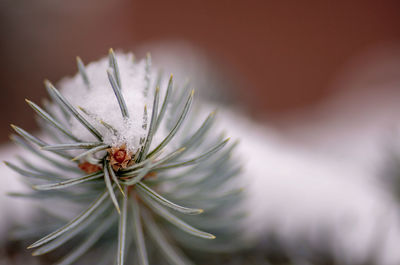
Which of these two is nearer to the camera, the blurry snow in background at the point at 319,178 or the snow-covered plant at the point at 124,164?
the snow-covered plant at the point at 124,164

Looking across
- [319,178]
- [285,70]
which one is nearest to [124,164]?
[319,178]

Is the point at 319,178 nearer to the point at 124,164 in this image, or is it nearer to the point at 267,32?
the point at 124,164

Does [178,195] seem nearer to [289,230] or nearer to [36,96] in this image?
[289,230]

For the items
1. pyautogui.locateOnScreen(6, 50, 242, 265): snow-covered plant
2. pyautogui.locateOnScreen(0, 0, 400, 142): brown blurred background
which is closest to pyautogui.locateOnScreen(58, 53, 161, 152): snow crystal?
pyautogui.locateOnScreen(6, 50, 242, 265): snow-covered plant

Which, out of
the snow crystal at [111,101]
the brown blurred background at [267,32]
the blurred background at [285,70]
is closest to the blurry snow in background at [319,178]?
the blurred background at [285,70]

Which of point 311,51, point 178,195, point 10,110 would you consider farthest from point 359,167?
point 311,51

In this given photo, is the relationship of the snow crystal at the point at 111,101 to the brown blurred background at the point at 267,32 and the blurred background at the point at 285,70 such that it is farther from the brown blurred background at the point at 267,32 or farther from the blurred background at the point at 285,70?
the brown blurred background at the point at 267,32

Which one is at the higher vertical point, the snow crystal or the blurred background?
the blurred background

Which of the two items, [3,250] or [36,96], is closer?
[3,250]

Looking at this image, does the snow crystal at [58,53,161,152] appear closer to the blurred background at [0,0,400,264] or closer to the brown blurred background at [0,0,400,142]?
the blurred background at [0,0,400,264]
